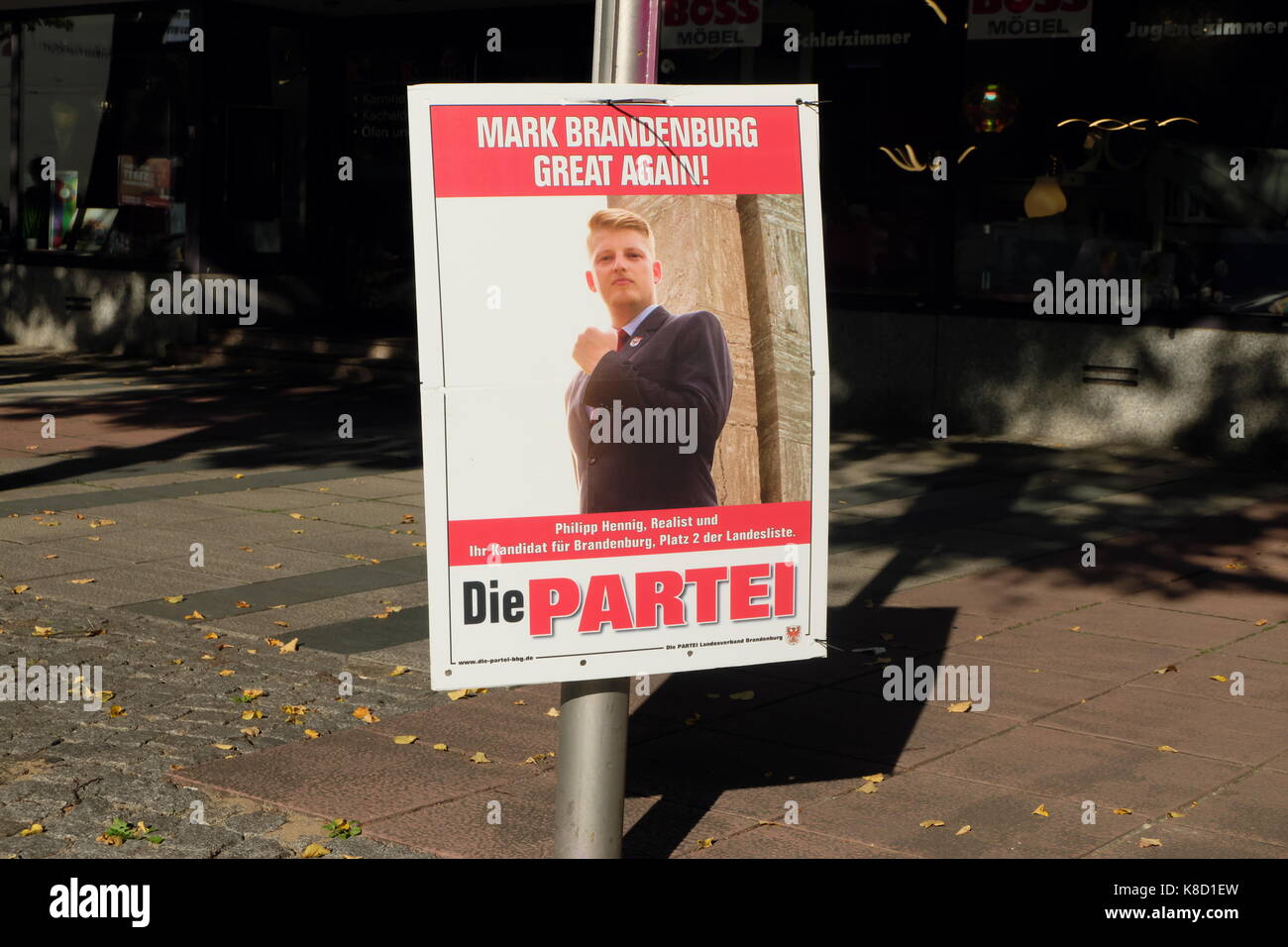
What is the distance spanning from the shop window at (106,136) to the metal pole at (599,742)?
627 inches

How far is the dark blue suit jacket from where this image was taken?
157 inches

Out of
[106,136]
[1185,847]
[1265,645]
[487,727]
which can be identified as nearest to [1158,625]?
[1265,645]

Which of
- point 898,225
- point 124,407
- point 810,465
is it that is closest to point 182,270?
point 124,407

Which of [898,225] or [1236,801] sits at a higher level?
[898,225]

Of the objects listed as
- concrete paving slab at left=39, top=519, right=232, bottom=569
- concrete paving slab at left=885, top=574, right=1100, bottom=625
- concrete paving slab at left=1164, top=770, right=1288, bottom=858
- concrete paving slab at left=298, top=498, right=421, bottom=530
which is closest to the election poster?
concrete paving slab at left=1164, top=770, right=1288, bottom=858

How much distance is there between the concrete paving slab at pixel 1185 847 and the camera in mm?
4688

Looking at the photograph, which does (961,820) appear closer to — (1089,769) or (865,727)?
(1089,769)

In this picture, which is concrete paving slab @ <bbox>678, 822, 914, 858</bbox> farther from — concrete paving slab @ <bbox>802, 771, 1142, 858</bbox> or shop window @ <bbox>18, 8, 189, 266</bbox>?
shop window @ <bbox>18, 8, 189, 266</bbox>

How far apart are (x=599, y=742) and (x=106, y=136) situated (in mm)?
17796

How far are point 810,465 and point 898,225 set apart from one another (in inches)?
430

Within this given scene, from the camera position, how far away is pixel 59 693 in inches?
241

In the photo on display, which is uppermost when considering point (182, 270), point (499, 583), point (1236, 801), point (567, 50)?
point (567, 50)

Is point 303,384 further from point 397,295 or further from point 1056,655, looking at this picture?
point 1056,655

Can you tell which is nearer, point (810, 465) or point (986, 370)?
point (810, 465)
